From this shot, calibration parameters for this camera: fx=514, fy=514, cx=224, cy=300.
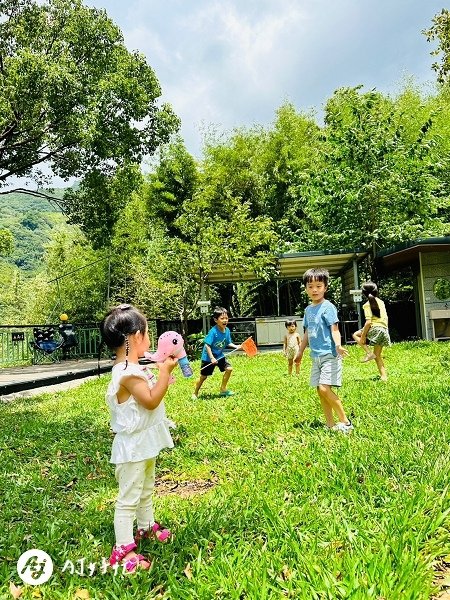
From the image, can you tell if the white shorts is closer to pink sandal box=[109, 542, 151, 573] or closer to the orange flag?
the orange flag

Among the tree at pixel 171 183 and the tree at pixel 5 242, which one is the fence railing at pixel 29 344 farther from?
the tree at pixel 171 183

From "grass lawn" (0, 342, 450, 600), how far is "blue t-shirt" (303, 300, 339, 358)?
0.70 metres


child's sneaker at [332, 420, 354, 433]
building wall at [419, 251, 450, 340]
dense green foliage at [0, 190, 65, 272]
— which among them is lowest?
child's sneaker at [332, 420, 354, 433]

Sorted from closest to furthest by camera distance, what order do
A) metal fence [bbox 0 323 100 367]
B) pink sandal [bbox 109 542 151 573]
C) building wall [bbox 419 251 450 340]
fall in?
pink sandal [bbox 109 542 151 573] < building wall [bbox 419 251 450 340] < metal fence [bbox 0 323 100 367]

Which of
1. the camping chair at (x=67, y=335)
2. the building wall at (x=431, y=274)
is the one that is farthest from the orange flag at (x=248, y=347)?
the camping chair at (x=67, y=335)

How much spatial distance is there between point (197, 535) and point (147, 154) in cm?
1337

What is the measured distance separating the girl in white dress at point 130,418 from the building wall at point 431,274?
14.5 m

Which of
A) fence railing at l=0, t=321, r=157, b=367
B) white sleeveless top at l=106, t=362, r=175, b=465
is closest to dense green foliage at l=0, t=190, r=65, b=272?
fence railing at l=0, t=321, r=157, b=367

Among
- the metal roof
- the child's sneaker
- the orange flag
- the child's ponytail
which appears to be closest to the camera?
the child's sneaker

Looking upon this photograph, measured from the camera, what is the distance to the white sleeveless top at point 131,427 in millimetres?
2229

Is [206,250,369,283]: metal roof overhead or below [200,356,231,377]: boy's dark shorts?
overhead

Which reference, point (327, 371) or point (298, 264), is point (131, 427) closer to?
point (327, 371)

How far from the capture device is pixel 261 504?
2.76 metres

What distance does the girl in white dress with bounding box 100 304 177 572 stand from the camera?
2217mm
